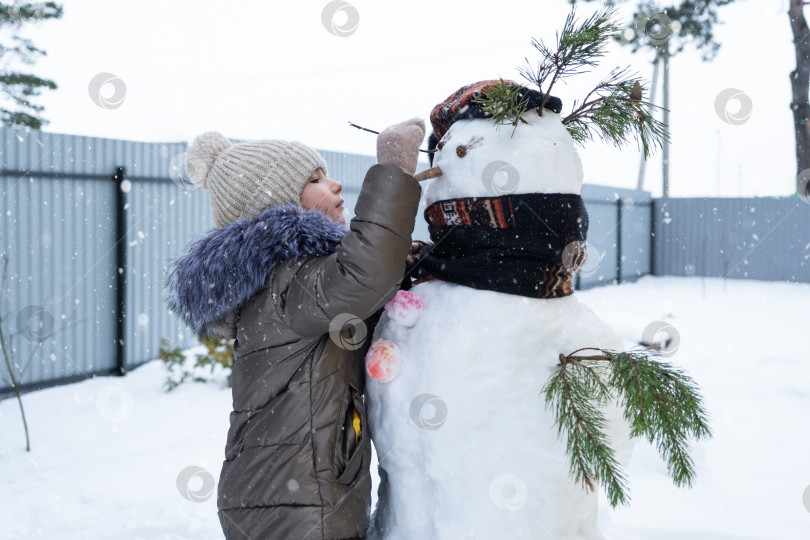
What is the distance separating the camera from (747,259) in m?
13.8

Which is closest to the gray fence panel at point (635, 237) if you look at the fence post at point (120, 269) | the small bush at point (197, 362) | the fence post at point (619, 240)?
the fence post at point (619, 240)

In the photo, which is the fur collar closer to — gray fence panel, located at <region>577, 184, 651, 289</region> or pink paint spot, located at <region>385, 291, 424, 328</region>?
pink paint spot, located at <region>385, 291, 424, 328</region>

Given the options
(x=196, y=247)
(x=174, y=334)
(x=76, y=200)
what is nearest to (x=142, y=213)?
(x=76, y=200)

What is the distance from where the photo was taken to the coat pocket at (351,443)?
5.04 ft

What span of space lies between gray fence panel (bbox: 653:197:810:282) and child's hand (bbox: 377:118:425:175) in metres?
14.0

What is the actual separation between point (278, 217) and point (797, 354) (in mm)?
6541

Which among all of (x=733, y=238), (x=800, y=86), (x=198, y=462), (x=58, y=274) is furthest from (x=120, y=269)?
Answer: (x=733, y=238)

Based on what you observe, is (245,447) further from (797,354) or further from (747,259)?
(747,259)

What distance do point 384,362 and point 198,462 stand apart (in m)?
3.05

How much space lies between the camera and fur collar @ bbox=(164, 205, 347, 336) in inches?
59.9

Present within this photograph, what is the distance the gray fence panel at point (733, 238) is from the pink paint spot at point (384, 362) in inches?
555

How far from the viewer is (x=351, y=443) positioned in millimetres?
1549

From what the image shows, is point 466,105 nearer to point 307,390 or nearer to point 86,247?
point 307,390

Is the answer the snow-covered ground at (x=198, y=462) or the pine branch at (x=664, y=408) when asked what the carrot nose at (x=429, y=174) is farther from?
the snow-covered ground at (x=198, y=462)
